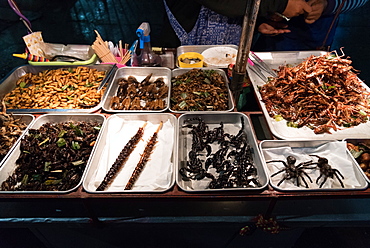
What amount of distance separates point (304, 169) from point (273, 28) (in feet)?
9.62

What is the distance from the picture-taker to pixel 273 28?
4.19 metres

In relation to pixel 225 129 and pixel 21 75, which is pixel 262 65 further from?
pixel 21 75

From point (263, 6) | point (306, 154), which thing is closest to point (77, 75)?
point (263, 6)

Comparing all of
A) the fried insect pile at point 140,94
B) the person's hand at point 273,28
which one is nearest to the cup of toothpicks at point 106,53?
the fried insect pile at point 140,94

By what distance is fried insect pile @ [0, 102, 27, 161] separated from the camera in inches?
96.7

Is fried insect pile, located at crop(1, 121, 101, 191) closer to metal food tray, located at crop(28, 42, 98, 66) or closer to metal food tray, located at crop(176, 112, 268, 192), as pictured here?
metal food tray, located at crop(176, 112, 268, 192)

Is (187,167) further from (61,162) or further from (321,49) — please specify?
(321,49)

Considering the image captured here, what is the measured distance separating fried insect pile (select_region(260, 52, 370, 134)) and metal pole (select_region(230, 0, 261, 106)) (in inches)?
19.3

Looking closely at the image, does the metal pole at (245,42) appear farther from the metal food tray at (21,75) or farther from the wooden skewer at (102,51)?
the wooden skewer at (102,51)

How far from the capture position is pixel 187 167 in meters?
2.42

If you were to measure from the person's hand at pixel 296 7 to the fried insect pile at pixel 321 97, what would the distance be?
3.92 feet

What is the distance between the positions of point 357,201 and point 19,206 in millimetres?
3692

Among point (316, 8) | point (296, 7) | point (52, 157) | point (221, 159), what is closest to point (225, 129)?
point (221, 159)

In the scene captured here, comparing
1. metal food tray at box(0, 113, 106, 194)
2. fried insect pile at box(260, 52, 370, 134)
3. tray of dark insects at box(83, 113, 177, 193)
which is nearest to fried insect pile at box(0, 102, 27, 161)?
metal food tray at box(0, 113, 106, 194)
